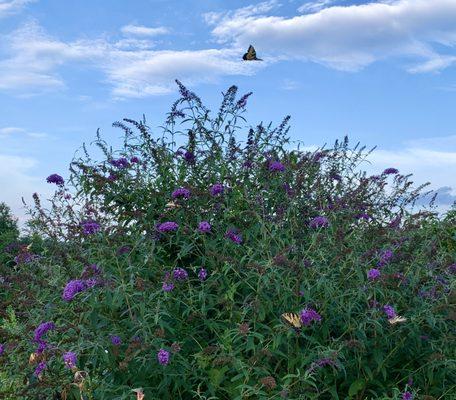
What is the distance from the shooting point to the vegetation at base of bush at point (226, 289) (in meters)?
4.36

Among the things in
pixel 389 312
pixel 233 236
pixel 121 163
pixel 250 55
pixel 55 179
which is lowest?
pixel 389 312

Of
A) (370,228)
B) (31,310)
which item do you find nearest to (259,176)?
(370,228)

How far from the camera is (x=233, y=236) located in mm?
4852

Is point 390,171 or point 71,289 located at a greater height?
point 390,171

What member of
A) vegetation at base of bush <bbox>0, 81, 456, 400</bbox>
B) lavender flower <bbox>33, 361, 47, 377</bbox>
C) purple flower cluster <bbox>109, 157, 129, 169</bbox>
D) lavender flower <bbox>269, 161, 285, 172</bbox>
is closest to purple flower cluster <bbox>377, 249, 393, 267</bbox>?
vegetation at base of bush <bbox>0, 81, 456, 400</bbox>

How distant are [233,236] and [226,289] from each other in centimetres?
39

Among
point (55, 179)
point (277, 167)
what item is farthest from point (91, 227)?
point (277, 167)

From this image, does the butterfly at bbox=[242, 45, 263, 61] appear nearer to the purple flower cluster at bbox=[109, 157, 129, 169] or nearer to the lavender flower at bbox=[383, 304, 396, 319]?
the purple flower cluster at bbox=[109, 157, 129, 169]

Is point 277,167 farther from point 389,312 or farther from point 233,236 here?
point 389,312

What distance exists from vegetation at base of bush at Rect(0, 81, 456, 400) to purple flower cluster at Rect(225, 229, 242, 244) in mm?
13

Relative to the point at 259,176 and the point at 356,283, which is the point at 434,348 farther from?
the point at 259,176

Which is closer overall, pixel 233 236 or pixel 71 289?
pixel 71 289

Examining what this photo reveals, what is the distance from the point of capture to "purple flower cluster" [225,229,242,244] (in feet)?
15.8

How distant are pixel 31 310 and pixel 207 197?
1.74 meters
